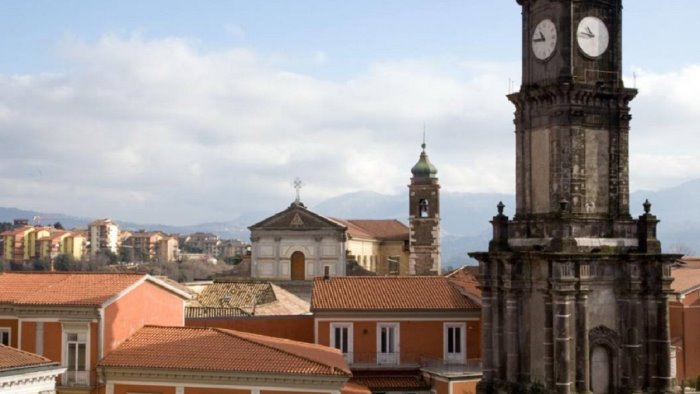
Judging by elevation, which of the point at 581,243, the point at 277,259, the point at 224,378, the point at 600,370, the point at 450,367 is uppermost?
the point at 581,243

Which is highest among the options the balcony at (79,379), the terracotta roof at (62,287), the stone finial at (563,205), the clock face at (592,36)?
the clock face at (592,36)

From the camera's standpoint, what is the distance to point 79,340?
3222 cm

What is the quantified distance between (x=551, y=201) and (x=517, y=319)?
3454mm

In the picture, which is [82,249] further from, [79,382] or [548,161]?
[548,161]

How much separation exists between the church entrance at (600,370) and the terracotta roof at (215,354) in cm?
787

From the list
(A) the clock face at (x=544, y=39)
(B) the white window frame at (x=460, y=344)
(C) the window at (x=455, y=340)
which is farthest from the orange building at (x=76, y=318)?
(A) the clock face at (x=544, y=39)

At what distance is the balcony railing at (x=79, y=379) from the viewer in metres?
31.7

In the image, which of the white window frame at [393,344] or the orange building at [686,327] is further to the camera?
the orange building at [686,327]

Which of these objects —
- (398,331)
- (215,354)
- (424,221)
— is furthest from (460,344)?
(424,221)

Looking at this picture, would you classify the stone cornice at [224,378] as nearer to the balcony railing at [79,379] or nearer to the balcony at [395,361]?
the balcony railing at [79,379]

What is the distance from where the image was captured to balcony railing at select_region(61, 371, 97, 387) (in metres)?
31.7

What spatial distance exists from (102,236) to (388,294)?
15181 cm

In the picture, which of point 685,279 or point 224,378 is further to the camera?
point 685,279

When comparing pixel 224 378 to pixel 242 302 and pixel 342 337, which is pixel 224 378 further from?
pixel 242 302
